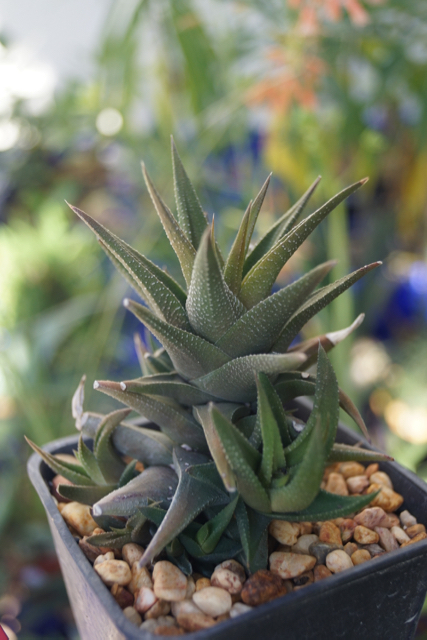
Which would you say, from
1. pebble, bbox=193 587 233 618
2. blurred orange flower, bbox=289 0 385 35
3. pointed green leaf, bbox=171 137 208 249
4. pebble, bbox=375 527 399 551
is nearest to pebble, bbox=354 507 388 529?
pebble, bbox=375 527 399 551

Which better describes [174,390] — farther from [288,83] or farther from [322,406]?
[288,83]

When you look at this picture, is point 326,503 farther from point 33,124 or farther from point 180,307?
point 33,124

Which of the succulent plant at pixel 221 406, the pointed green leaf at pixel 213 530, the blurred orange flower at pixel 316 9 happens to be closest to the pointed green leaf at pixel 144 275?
the succulent plant at pixel 221 406

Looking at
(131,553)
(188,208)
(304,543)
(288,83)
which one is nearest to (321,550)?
(304,543)

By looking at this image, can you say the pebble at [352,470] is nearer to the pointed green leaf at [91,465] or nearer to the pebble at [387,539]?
the pebble at [387,539]

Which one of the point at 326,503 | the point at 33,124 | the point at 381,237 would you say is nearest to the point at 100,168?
the point at 33,124

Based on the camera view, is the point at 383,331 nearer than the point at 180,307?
No
